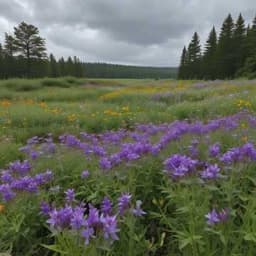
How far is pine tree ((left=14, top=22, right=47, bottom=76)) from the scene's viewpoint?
114 feet

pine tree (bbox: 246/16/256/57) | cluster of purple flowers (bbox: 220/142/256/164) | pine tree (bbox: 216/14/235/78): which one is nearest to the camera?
cluster of purple flowers (bbox: 220/142/256/164)

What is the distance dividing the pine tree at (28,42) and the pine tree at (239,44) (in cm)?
2221

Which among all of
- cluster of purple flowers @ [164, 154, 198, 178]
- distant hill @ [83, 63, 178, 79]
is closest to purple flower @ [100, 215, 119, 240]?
cluster of purple flowers @ [164, 154, 198, 178]

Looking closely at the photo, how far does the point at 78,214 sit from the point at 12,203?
90cm

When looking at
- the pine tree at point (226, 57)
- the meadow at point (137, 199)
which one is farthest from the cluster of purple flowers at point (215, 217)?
the pine tree at point (226, 57)

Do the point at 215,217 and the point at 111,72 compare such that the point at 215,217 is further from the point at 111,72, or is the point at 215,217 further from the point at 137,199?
the point at 111,72

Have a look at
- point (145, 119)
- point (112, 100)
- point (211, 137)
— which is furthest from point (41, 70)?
point (211, 137)

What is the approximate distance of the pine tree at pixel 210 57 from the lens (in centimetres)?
3616

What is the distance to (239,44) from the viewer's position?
115 feet

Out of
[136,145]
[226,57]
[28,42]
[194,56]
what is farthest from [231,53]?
[136,145]

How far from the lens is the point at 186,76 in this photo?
42781 mm

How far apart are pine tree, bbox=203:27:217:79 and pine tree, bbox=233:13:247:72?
2526 mm

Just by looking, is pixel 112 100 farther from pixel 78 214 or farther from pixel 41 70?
pixel 41 70

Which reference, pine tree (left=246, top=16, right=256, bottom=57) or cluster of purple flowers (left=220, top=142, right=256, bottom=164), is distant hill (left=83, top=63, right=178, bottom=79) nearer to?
pine tree (left=246, top=16, right=256, bottom=57)
